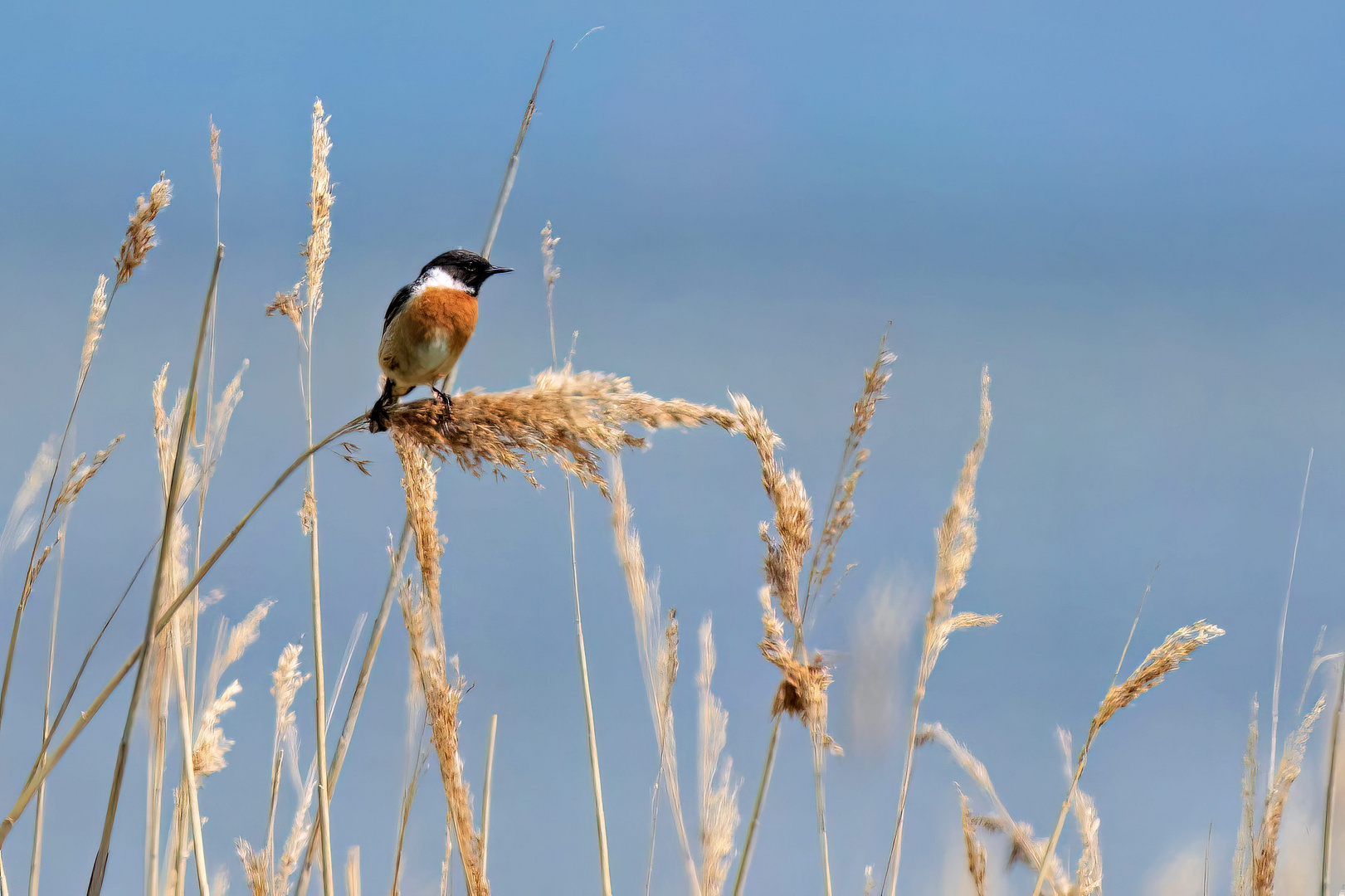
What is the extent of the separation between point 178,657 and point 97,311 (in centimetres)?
66

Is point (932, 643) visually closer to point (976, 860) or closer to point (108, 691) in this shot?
point (976, 860)

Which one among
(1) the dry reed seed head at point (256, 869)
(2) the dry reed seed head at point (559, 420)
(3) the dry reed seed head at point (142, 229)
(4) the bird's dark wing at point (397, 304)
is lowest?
(1) the dry reed seed head at point (256, 869)

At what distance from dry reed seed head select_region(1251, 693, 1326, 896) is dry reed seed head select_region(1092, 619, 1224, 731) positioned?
50cm

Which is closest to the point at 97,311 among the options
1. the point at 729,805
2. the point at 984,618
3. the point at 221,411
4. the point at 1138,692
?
the point at 221,411

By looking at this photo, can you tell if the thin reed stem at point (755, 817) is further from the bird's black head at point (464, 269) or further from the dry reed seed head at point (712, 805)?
the bird's black head at point (464, 269)

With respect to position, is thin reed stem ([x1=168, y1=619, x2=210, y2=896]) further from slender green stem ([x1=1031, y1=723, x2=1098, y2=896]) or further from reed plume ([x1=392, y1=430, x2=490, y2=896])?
slender green stem ([x1=1031, y1=723, x2=1098, y2=896])

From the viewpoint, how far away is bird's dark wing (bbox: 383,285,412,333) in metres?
2.72

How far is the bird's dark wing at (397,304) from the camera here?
2.72 metres

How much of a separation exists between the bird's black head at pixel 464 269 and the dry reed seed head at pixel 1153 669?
204 centimetres

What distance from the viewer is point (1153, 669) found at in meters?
1.77

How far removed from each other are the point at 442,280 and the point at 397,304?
217 mm

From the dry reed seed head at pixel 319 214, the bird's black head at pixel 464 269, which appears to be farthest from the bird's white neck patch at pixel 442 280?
the dry reed seed head at pixel 319 214

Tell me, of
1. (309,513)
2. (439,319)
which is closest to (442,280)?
(439,319)

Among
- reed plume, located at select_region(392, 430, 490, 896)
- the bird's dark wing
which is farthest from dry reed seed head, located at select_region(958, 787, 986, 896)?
the bird's dark wing
